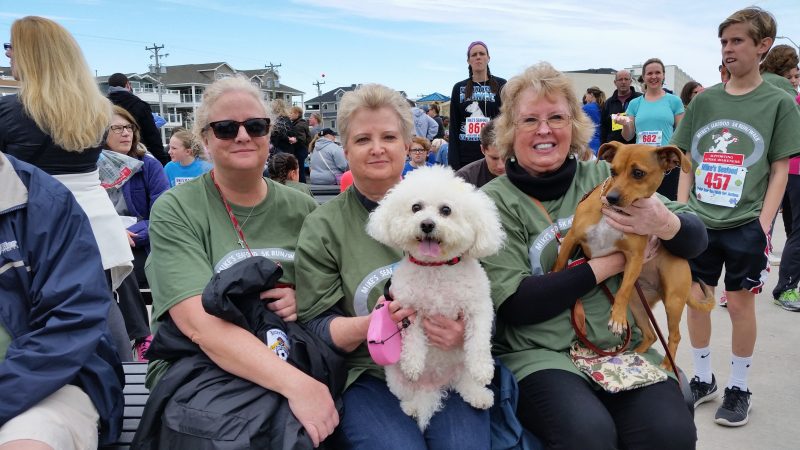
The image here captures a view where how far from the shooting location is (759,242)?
10.9 ft

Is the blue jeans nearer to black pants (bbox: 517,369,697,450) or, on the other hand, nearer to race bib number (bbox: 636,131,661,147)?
black pants (bbox: 517,369,697,450)

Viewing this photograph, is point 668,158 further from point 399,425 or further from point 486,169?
point 486,169

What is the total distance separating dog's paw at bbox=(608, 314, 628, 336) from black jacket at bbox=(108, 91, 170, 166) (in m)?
5.93

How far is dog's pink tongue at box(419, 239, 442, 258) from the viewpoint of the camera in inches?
74.1

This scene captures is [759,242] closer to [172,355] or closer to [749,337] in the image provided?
[749,337]

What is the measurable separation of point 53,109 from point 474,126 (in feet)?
14.2

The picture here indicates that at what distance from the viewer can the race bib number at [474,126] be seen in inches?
243

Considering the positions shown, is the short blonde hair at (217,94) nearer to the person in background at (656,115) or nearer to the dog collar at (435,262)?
the dog collar at (435,262)

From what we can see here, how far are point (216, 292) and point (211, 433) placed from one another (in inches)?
17.0

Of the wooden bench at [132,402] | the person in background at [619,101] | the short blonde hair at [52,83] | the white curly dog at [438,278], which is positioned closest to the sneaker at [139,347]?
the wooden bench at [132,402]

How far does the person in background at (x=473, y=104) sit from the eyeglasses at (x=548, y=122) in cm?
383

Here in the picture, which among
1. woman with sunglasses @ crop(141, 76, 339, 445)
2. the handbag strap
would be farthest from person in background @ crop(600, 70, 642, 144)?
woman with sunglasses @ crop(141, 76, 339, 445)

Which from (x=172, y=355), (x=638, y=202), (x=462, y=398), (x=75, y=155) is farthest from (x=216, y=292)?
(x=75, y=155)

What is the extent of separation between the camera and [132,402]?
2.30m
